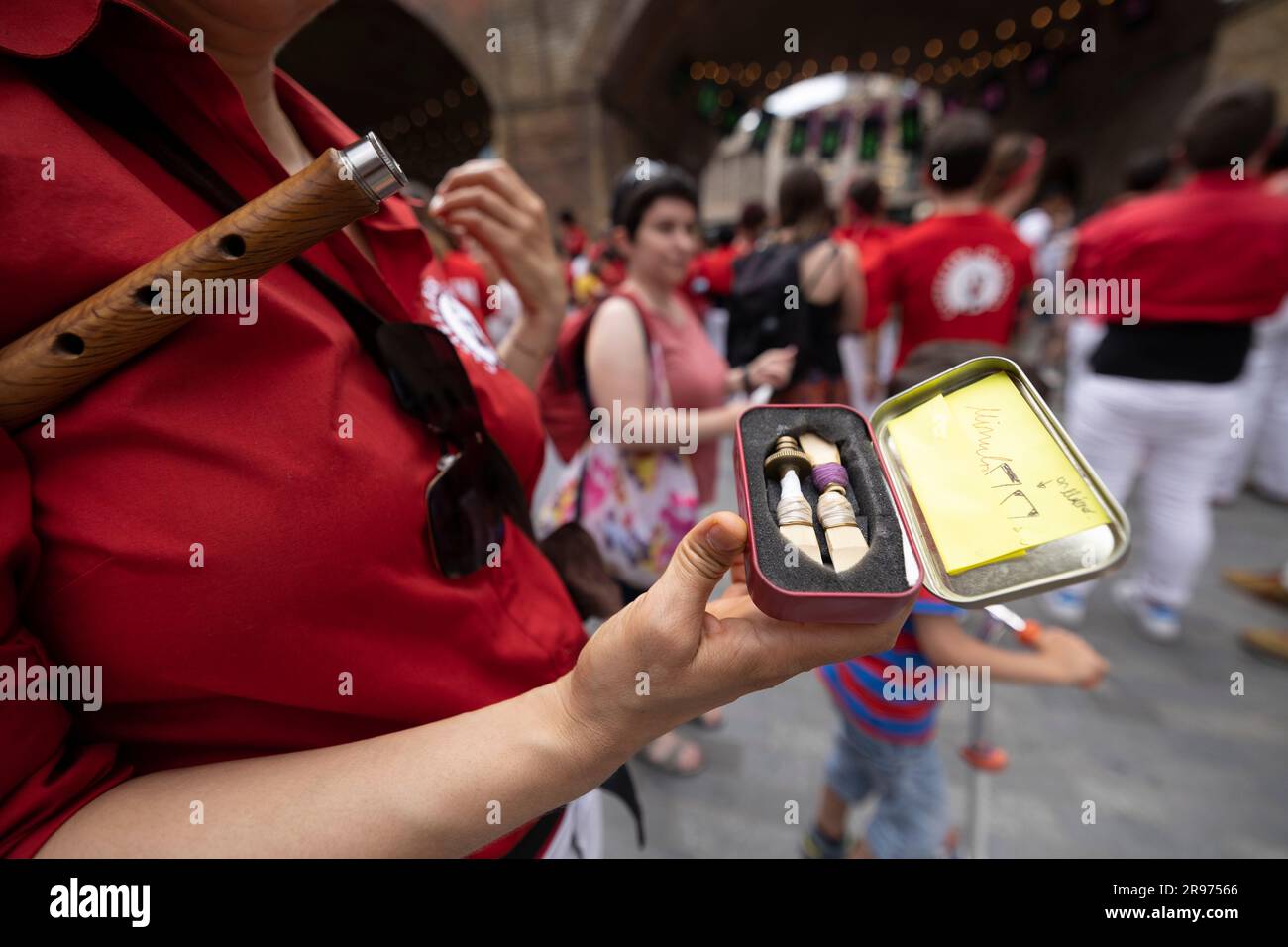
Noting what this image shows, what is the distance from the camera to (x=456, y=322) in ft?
3.06

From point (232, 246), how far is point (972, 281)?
9.13 ft

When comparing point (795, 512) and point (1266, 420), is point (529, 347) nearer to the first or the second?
point (795, 512)

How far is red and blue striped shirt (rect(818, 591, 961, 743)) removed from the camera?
142cm

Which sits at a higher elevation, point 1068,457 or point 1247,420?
point 1247,420

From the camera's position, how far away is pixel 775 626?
1.79ft

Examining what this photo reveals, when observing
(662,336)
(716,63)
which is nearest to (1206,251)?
(662,336)

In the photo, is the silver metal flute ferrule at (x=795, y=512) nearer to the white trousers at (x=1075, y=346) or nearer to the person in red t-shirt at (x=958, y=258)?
the person in red t-shirt at (x=958, y=258)

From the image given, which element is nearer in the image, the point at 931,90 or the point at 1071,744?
the point at 1071,744

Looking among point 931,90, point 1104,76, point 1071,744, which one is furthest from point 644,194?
point 931,90

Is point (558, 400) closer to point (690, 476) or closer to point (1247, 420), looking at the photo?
point (690, 476)

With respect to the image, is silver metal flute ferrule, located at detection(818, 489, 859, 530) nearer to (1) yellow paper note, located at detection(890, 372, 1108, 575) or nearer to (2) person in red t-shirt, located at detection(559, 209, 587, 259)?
(1) yellow paper note, located at detection(890, 372, 1108, 575)

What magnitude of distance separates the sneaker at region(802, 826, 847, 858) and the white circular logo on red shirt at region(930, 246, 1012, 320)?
85.5 inches

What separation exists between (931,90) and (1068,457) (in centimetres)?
1722

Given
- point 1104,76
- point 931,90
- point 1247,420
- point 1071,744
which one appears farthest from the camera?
point 931,90
